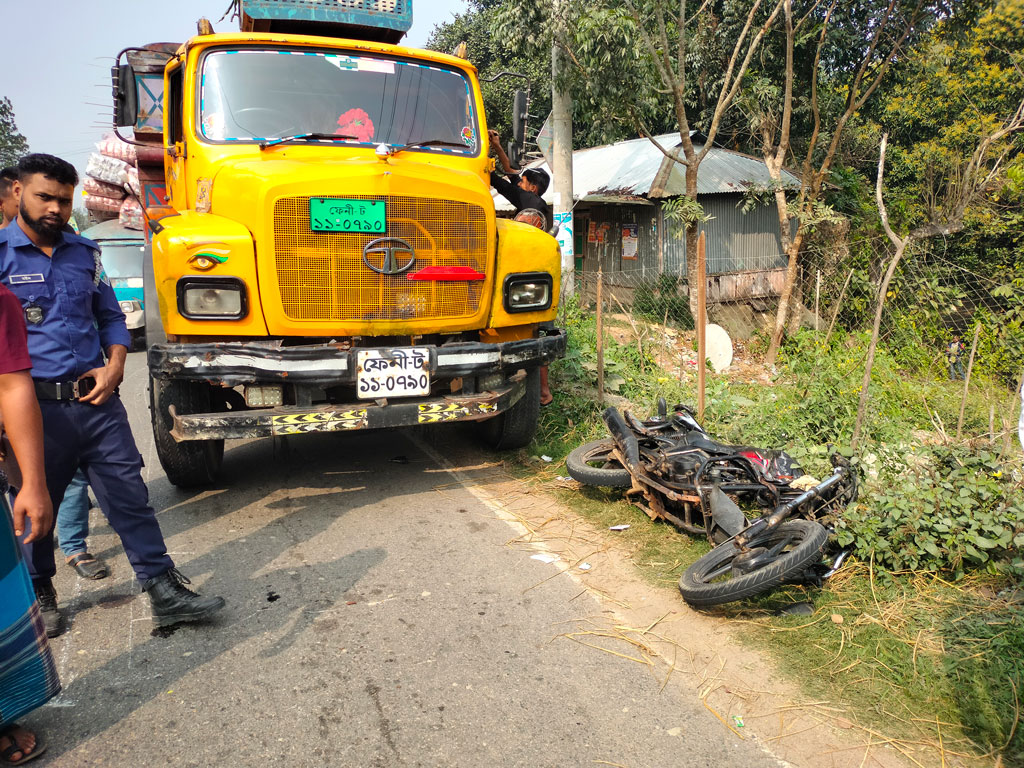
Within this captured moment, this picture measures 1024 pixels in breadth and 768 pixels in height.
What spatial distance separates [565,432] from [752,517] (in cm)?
231

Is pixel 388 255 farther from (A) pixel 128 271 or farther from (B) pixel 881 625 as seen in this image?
(A) pixel 128 271

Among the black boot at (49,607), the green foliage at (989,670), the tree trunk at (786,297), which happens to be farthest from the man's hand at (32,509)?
the tree trunk at (786,297)

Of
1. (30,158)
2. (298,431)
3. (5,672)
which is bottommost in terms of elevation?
(5,672)

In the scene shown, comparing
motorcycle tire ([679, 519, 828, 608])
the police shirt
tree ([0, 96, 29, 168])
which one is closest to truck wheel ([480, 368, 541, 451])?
motorcycle tire ([679, 519, 828, 608])

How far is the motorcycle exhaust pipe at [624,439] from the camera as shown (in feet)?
14.6

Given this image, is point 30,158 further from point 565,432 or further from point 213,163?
point 565,432

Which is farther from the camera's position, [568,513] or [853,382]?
[853,382]

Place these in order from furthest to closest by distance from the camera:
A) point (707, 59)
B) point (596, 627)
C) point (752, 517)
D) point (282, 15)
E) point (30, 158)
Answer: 1. point (707, 59)
2. point (282, 15)
3. point (752, 517)
4. point (596, 627)
5. point (30, 158)

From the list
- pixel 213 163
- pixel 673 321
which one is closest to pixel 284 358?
pixel 213 163

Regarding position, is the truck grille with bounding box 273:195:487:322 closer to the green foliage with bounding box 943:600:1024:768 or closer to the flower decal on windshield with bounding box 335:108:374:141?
the flower decal on windshield with bounding box 335:108:374:141

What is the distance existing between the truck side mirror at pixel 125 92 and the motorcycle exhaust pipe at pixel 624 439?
157 inches

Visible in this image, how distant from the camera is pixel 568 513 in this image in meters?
4.74

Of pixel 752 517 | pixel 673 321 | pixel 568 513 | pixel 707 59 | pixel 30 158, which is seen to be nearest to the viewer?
pixel 30 158

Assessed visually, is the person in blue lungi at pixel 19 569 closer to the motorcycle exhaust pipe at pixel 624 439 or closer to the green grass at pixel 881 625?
the green grass at pixel 881 625
